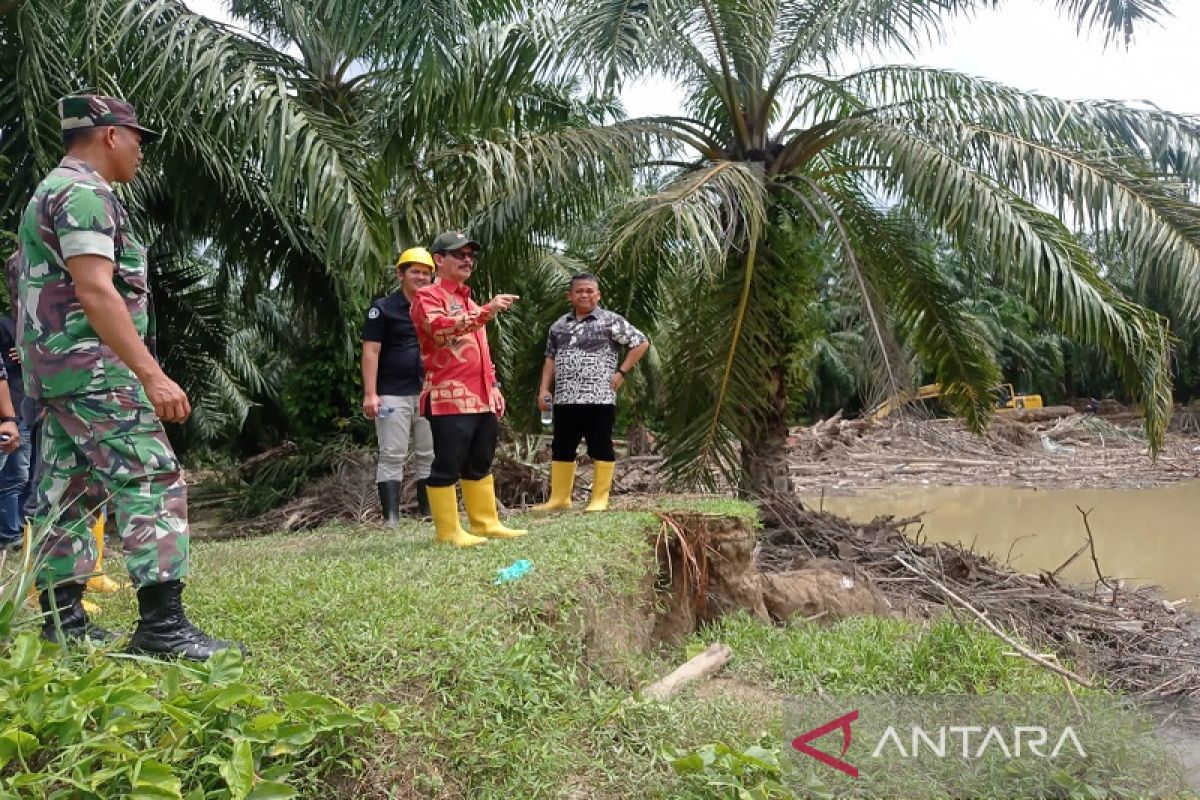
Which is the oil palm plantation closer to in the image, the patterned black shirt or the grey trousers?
the grey trousers

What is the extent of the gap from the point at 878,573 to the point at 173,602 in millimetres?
6290

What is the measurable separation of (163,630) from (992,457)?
19553 millimetres

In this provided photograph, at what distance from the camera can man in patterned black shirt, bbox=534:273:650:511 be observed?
6016 mm

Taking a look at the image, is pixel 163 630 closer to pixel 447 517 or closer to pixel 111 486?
pixel 111 486

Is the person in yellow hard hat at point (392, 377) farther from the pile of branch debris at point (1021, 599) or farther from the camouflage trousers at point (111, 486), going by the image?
the pile of branch debris at point (1021, 599)

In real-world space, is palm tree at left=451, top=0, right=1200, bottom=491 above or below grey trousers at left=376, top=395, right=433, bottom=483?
above

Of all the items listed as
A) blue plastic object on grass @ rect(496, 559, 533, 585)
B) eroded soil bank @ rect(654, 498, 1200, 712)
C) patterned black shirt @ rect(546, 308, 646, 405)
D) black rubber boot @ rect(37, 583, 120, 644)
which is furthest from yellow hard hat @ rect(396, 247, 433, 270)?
black rubber boot @ rect(37, 583, 120, 644)

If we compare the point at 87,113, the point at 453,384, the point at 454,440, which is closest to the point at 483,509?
the point at 454,440

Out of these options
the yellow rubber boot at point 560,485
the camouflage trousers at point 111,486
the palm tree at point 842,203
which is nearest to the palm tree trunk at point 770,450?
the palm tree at point 842,203

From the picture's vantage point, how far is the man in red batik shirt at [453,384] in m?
4.70

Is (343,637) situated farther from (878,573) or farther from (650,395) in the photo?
(650,395)

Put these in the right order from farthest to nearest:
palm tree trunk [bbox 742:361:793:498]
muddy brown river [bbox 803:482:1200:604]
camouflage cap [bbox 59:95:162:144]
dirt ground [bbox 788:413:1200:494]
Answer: dirt ground [bbox 788:413:1200:494] < muddy brown river [bbox 803:482:1200:604] < palm tree trunk [bbox 742:361:793:498] < camouflage cap [bbox 59:95:162:144]

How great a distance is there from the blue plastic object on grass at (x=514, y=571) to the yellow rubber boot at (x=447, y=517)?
2.39 ft

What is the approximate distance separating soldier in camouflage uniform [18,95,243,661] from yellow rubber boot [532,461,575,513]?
140 inches
